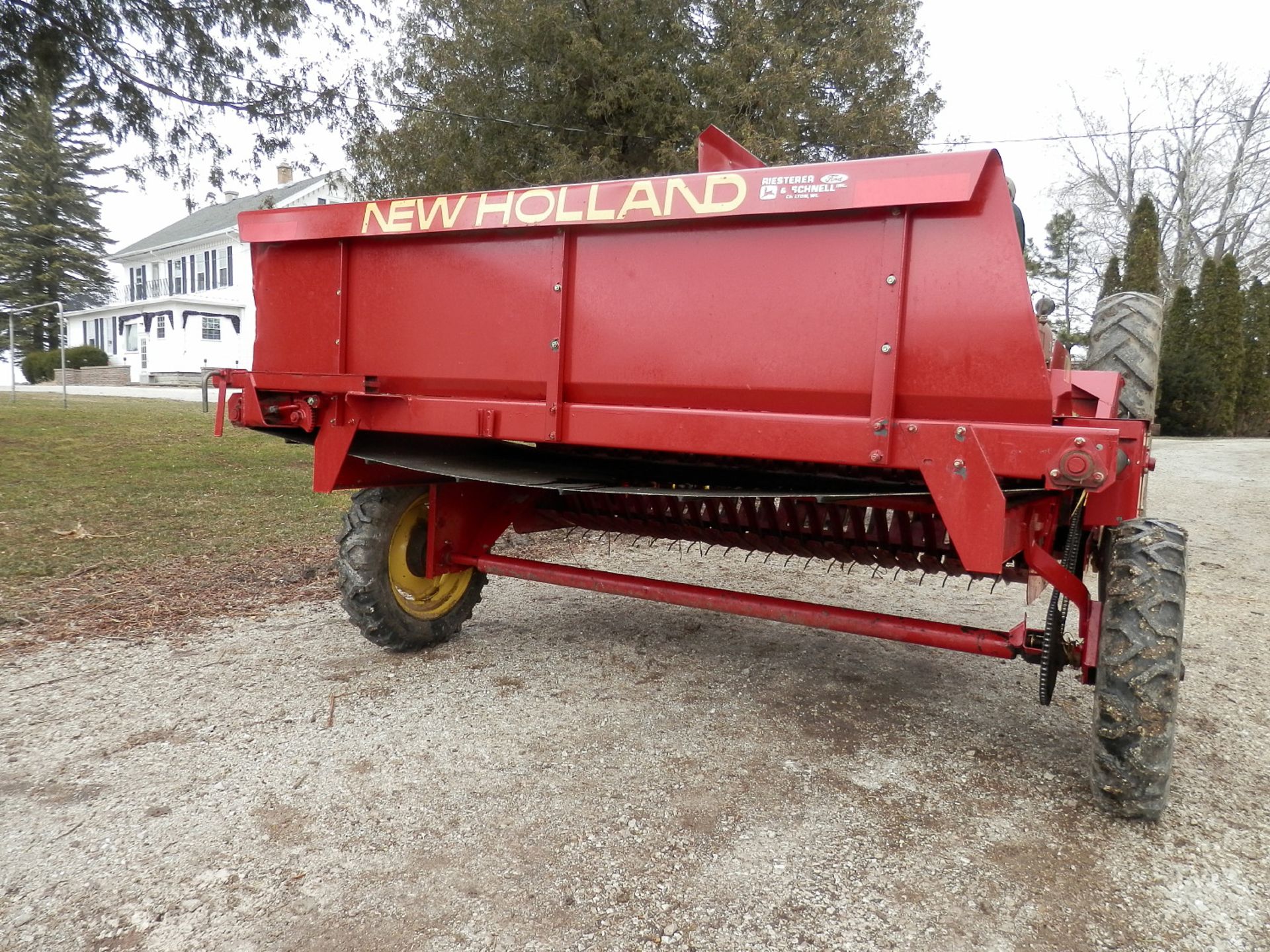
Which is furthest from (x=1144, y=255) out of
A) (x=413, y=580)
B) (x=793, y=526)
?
(x=413, y=580)

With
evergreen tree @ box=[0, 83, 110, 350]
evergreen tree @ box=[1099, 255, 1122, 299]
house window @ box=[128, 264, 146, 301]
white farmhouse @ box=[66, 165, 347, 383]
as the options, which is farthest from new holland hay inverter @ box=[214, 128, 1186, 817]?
house window @ box=[128, 264, 146, 301]

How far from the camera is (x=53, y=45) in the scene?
282 inches

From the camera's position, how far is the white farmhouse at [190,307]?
112 ft

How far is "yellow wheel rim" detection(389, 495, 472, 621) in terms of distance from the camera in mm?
4066

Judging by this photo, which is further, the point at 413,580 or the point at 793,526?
the point at 413,580

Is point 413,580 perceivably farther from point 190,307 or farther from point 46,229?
point 46,229

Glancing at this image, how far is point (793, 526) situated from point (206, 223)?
147 feet

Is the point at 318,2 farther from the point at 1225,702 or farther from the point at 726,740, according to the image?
the point at 1225,702

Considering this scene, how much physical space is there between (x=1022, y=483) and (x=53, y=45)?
27.6 ft

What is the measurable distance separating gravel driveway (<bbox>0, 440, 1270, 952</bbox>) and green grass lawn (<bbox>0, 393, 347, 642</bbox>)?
159cm

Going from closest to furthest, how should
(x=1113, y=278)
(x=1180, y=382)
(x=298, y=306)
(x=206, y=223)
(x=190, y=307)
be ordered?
1. (x=298, y=306)
2. (x=1180, y=382)
3. (x=1113, y=278)
4. (x=190, y=307)
5. (x=206, y=223)

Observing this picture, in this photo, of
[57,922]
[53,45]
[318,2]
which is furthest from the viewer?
[318,2]

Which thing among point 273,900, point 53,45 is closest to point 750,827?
point 273,900

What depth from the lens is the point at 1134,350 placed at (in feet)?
15.2
